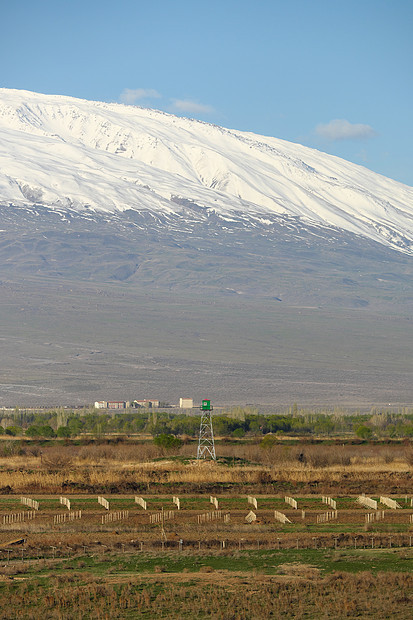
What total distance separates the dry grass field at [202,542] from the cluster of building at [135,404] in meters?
56.1

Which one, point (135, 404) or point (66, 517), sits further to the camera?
point (135, 404)

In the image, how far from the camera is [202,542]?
78.6 feet

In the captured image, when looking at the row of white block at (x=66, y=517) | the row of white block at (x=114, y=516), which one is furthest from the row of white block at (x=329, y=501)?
the row of white block at (x=66, y=517)

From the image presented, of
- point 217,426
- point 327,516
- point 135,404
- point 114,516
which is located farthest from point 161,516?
point 135,404

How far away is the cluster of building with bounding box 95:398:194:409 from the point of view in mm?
103000

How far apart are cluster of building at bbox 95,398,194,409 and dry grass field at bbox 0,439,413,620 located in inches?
2210

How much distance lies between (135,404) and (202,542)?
270 ft

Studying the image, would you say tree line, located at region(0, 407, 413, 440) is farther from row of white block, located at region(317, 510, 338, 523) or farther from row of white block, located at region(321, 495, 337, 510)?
row of white block, located at region(317, 510, 338, 523)

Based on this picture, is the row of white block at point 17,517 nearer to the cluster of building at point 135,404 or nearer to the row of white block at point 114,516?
the row of white block at point 114,516

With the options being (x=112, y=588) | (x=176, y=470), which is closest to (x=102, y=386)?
(x=176, y=470)

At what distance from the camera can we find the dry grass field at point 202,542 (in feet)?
59.2

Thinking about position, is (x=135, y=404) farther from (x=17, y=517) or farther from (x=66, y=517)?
(x=17, y=517)

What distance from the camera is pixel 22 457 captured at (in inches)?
1960

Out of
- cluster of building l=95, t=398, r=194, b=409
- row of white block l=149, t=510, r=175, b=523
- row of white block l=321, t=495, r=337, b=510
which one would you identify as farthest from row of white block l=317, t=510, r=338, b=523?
cluster of building l=95, t=398, r=194, b=409
